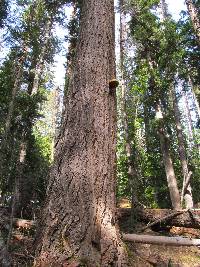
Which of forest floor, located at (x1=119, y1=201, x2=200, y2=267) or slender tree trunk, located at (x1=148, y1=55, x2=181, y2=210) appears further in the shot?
slender tree trunk, located at (x1=148, y1=55, x2=181, y2=210)

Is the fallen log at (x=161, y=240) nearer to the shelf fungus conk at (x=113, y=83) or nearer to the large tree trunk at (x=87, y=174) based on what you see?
the large tree trunk at (x=87, y=174)

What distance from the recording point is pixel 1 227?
588 cm

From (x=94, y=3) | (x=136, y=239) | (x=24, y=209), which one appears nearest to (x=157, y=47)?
(x=24, y=209)

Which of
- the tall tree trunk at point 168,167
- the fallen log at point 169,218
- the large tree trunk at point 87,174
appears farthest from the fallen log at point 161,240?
the tall tree trunk at point 168,167

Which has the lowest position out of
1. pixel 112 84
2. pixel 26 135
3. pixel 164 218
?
pixel 164 218

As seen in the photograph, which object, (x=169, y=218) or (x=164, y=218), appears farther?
(x=169, y=218)

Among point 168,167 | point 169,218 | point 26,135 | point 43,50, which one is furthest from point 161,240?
point 43,50

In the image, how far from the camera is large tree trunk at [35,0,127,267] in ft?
10.7

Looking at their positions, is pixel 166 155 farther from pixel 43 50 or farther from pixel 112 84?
pixel 112 84

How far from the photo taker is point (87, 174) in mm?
3658

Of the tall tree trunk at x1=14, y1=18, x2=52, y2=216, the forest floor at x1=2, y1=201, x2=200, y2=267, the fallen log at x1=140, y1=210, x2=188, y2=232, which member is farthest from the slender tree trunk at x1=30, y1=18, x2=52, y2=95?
the forest floor at x1=2, y1=201, x2=200, y2=267

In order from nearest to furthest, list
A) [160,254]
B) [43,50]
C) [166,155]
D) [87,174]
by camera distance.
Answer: [87,174]
[160,254]
[166,155]
[43,50]

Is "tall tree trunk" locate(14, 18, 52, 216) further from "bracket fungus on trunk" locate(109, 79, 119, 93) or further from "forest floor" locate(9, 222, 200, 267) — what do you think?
"bracket fungus on trunk" locate(109, 79, 119, 93)

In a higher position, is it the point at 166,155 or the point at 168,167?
the point at 166,155
